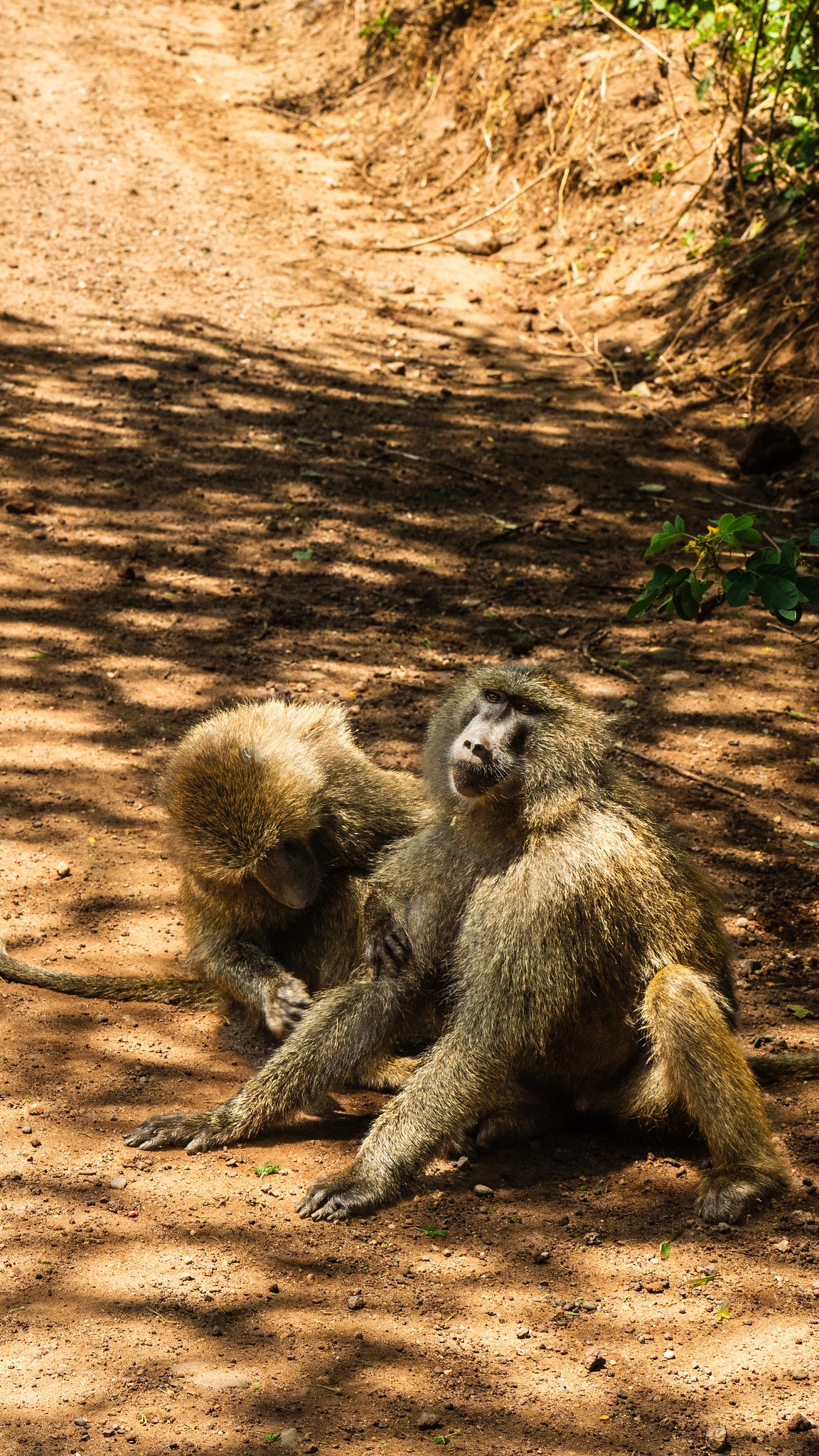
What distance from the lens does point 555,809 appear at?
3.51 m

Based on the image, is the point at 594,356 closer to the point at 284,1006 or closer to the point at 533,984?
the point at 284,1006

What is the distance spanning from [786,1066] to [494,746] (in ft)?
4.31

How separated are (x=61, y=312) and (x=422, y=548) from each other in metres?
3.39

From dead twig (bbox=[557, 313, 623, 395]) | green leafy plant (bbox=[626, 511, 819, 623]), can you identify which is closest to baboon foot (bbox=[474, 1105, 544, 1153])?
green leafy plant (bbox=[626, 511, 819, 623])

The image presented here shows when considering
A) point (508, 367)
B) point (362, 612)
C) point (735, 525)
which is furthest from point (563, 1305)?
point (508, 367)

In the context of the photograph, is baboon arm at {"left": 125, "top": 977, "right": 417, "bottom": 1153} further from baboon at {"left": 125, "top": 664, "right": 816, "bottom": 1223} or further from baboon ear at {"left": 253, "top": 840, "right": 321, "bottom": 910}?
baboon ear at {"left": 253, "top": 840, "right": 321, "bottom": 910}

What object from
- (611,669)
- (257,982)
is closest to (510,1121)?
(257,982)

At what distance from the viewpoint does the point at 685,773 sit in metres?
5.39

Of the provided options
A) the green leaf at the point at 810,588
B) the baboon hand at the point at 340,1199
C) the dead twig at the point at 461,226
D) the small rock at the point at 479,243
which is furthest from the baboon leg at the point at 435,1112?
the dead twig at the point at 461,226

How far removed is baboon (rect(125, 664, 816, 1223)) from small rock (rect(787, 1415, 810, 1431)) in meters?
0.71

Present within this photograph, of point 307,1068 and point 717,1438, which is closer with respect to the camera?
point 717,1438

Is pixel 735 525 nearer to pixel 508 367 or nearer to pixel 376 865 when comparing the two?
pixel 376 865

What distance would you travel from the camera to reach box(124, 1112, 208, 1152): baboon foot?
11.9 feet

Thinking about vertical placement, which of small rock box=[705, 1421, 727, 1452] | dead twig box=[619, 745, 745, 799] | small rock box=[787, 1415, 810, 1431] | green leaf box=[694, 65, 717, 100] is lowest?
small rock box=[705, 1421, 727, 1452]
